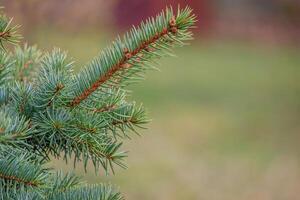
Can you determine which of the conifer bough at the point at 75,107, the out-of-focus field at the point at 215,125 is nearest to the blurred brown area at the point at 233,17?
the out-of-focus field at the point at 215,125

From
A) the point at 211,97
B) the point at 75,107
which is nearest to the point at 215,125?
the point at 211,97

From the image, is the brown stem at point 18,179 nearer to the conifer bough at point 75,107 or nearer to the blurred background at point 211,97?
the conifer bough at point 75,107

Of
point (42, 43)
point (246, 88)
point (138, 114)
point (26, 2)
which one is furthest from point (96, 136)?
point (246, 88)

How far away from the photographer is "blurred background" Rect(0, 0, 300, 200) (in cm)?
627

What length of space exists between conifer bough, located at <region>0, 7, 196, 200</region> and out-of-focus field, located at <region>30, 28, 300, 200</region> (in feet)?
12.5

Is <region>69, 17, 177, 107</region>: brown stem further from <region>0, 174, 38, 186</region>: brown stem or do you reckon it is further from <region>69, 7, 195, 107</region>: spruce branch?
<region>0, 174, 38, 186</region>: brown stem

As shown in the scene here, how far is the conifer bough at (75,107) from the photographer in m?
1.28

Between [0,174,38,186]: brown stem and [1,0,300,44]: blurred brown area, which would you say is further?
[1,0,300,44]: blurred brown area

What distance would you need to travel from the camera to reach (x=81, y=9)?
17.8 ft

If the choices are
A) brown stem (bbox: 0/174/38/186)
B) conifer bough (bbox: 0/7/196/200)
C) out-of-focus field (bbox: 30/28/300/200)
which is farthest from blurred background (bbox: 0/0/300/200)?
brown stem (bbox: 0/174/38/186)

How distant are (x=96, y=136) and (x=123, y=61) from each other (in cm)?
15

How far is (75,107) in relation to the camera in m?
1.36

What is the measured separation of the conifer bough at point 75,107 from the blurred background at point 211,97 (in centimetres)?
277

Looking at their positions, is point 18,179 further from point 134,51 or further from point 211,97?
point 211,97
